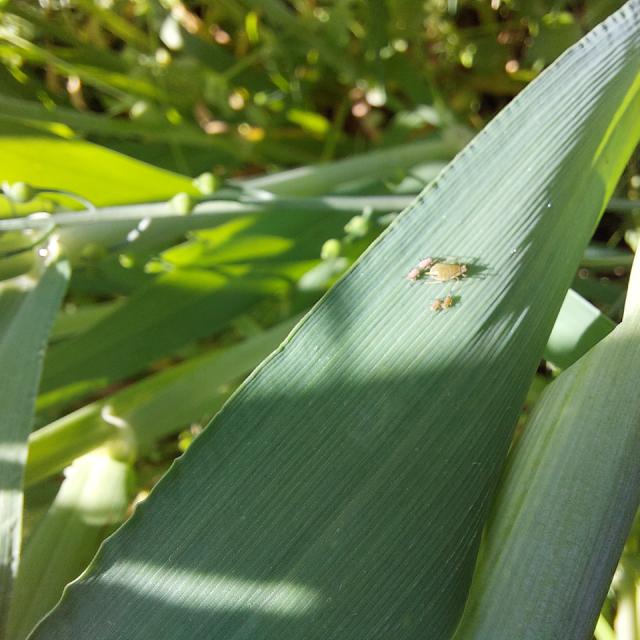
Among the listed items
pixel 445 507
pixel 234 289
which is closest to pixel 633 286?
pixel 445 507

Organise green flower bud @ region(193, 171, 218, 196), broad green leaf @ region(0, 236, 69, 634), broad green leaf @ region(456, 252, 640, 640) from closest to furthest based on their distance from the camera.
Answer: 1. broad green leaf @ region(456, 252, 640, 640)
2. broad green leaf @ region(0, 236, 69, 634)
3. green flower bud @ region(193, 171, 218, 196)

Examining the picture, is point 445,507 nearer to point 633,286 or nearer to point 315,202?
point 633,286

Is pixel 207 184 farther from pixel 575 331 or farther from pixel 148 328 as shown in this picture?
pixel 575 331

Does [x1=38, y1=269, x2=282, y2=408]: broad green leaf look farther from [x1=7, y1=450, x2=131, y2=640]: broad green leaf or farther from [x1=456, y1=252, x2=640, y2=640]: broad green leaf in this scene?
[x1=456, y1=252, x2=640, y2=640]: broad green leaf

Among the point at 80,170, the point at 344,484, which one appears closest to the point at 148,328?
the point at 80,170

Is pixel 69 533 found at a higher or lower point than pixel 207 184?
lower

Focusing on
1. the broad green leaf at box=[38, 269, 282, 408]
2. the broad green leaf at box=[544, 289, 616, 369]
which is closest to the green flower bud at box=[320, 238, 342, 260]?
the broad green leaf at box=[38, 269, 282, 408]
